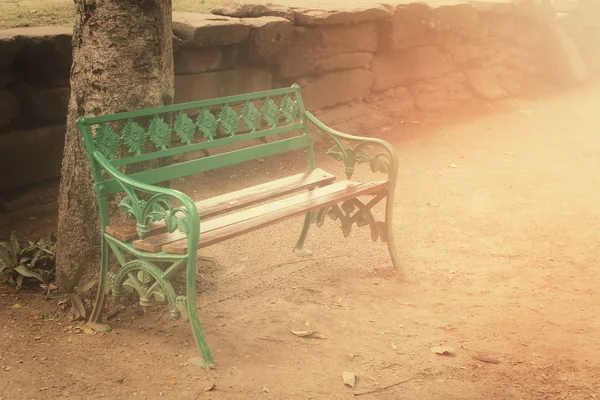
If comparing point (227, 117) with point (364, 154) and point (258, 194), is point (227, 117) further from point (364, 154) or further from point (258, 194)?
point (364, 154)

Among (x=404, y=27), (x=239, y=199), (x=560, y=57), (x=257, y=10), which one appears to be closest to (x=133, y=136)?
(x=239, y=199)

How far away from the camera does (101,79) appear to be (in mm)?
3738

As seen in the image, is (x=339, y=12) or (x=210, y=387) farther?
(x=339, y=12)

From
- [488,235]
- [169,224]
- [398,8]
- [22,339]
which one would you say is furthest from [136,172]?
[398,8]

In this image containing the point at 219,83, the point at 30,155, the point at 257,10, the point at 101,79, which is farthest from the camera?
the point at 257,10

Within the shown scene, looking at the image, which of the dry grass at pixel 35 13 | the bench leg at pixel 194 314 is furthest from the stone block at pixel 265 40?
the bench leg at pixel 194 314

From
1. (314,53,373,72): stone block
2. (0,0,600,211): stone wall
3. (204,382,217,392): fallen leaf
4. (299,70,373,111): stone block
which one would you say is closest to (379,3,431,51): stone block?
(0,0,600,211): stone wall

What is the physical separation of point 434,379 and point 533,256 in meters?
1.83

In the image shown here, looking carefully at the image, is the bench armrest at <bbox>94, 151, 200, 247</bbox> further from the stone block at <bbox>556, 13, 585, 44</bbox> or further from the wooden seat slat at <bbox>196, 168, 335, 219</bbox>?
the stone block at <bbox>556, 13, 585, 44</bbox>

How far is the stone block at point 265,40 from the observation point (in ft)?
20.2

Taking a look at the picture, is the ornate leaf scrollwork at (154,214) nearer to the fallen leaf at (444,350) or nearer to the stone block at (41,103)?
the fallen leaf at (444,350)

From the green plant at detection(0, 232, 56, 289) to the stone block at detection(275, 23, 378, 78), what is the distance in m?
3.17

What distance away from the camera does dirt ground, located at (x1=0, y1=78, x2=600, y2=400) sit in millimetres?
3217

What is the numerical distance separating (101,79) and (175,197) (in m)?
1.03
